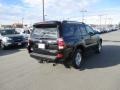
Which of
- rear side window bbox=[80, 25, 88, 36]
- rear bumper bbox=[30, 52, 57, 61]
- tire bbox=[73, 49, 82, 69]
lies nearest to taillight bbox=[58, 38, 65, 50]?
rear bumper bbox=[30, 52, 57, 61]

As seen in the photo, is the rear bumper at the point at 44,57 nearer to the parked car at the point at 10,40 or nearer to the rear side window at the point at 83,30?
the rear side window at the point at 83,30

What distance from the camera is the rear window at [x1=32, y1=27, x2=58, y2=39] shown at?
707 centimetres

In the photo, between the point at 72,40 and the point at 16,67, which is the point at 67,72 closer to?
the point at 72,40

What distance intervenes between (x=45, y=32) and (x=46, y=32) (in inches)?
2.0

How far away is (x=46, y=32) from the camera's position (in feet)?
24.0

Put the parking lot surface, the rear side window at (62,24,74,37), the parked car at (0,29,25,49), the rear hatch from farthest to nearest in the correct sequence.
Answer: the parked car at (0,29,25,49) < the rear side window at (62,24,74,37) < the rear hatch < the parking lot surface

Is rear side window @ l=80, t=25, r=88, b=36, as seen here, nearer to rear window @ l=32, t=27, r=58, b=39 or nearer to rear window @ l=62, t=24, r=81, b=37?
rear window @ l=62, t=24, r=81, b=37

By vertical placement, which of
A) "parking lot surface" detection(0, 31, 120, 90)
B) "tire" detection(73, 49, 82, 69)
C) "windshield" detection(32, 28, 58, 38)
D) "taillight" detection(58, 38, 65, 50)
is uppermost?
"windshield" detection(32, 28, 58, 38)

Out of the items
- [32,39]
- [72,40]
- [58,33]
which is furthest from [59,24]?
[32,39]

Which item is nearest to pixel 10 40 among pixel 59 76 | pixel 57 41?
pixel 57 41

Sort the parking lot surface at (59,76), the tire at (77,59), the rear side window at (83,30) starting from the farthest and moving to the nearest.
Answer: the rear side window at (83,30), the tire at (77,59), the parking lot surface at (59,76)

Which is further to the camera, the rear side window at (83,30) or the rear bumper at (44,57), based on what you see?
the rear side window at (83,30)

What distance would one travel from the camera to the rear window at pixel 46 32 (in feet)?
23.2

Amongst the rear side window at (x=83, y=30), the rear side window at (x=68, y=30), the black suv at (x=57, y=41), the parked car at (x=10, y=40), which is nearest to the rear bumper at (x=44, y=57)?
the black suv at (x=57, y=41)
